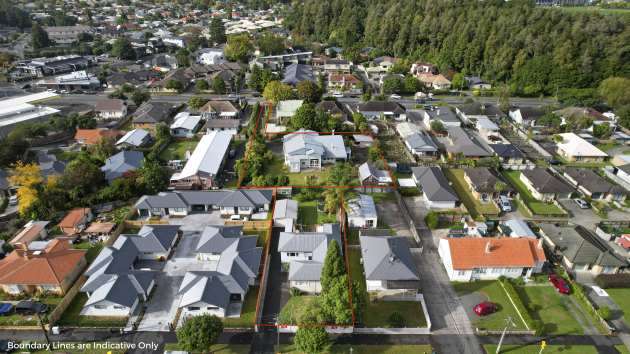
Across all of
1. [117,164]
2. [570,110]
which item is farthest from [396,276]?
[570,110]

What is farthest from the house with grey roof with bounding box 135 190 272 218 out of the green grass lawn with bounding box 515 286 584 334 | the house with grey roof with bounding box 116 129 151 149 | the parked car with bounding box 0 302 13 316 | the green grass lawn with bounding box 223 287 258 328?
the green grass lawn with bounding box 515 286 584 334

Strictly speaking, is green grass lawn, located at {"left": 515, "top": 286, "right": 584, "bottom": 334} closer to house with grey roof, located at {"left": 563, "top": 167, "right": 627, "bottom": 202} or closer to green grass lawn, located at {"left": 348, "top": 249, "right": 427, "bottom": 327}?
green grass lawn, located at {"left": 348, "top": 249, "right": 427, "bottom": 327}

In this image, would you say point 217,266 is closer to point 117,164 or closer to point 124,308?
point 124,308

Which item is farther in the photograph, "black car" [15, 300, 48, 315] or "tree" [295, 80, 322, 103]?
"tree" [295, 80, 322, 103]

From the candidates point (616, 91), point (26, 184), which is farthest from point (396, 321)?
point (616, 91)

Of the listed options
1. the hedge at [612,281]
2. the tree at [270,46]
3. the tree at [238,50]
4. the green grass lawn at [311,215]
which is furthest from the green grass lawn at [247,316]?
the tree at [270,46]

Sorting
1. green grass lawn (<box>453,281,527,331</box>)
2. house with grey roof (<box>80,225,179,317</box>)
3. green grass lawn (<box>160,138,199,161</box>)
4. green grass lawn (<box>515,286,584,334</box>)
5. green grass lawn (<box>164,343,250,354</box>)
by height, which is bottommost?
green grass lawn (<box>160,138,199,161</box>)

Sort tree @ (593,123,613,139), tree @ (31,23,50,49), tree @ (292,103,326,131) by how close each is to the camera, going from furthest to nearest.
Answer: tree @ (31,23,50,49) → tree @ (593,123,613,139) → tree @ (292,103,326,131)
